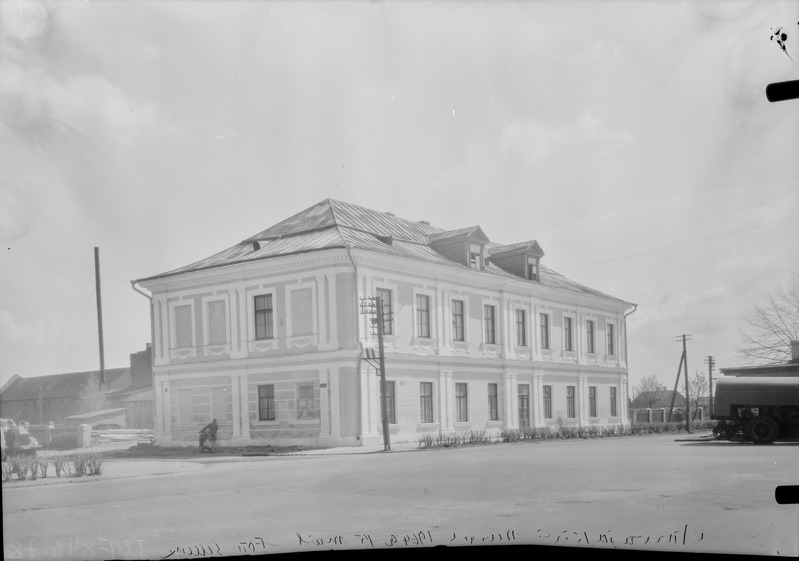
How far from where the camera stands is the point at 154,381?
3477mm

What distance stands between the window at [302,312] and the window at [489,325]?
942 millimetres

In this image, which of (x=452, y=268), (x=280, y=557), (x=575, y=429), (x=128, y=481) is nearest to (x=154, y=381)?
(x=128, y=481)

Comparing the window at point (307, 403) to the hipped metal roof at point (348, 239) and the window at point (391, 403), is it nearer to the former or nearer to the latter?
the window at point (391, 403)

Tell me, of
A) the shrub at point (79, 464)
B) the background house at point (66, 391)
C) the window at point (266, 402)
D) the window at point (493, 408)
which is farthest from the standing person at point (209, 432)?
the window at point (493, 408)

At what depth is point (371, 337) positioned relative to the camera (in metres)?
4.09

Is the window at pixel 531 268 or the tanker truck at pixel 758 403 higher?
the window at pixel 531 268

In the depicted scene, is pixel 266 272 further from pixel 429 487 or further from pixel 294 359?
pixel 429 487

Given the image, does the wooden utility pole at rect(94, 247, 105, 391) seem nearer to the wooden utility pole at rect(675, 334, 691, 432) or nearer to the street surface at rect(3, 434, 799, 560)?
the street surface at rect(3, 434, 799, 560)

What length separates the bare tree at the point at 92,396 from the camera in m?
3.27

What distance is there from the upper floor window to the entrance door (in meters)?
0.54

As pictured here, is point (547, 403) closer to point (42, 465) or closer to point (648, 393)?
point (648, 393)

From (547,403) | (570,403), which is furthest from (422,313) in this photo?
(570,403)

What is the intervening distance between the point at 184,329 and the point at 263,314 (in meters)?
0.41

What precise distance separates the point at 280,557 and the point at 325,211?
1.54 m
